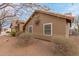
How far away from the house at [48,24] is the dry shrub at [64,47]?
3.4 inches

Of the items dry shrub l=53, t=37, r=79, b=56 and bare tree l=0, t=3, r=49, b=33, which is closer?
dry shrub l=53, t=37, r=79, b=56

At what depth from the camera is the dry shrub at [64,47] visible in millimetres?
2428

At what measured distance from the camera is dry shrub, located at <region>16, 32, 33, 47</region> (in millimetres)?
2527

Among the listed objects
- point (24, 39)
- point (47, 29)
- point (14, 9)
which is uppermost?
point (14, 9)

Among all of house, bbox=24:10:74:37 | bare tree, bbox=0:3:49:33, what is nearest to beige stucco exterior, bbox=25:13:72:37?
house, bbox=24:10:74:37

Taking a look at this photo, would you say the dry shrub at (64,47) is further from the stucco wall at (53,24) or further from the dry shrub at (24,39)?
the dry shrub at (24,39)

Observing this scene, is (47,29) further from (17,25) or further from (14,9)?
(14,9)

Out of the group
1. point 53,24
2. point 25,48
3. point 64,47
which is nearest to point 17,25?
point 25,48

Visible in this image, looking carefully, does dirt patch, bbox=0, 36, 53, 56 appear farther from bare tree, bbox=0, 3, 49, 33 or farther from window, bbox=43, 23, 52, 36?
bare tree, bbox=0, 3, 49, 33

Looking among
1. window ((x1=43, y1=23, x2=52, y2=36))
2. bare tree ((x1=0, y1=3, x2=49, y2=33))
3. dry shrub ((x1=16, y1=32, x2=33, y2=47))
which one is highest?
bare tree ((x1=0, y1=3, x2=49, y2=33))

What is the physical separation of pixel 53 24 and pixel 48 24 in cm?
7

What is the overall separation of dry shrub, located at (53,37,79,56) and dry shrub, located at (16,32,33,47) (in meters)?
0.34

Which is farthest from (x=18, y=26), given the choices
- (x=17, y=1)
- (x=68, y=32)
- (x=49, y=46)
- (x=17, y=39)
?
(x=68, y=32)

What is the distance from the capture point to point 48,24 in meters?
2.53
